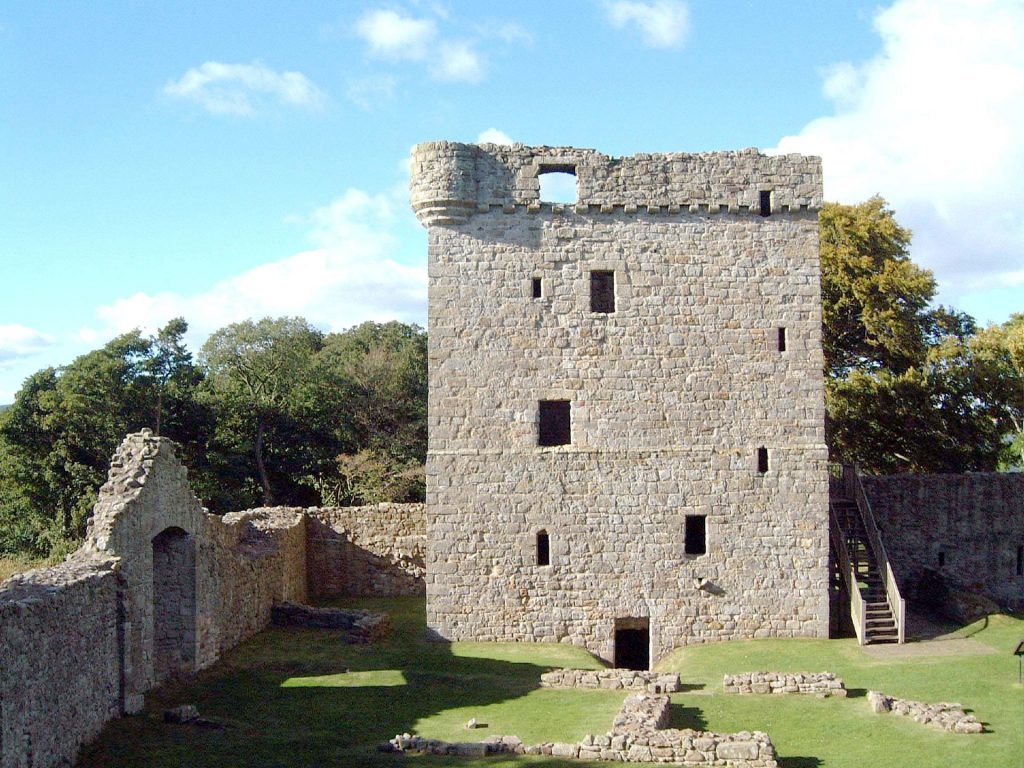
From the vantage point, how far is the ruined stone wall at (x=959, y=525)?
992 inches

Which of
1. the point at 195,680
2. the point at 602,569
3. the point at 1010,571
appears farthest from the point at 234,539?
the point at 1010,571

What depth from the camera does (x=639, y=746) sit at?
12891 mm

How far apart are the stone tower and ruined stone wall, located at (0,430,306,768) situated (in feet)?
12.8

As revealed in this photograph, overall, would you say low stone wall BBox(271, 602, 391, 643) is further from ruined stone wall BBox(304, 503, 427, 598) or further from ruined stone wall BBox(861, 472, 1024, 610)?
Answer: ruined stone wall BBox(861, 472, 1024, 610)

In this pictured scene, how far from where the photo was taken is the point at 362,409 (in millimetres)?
45906

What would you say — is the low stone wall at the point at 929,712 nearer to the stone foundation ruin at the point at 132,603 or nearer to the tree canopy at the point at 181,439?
the stone foundation ruin at the point at 132,603

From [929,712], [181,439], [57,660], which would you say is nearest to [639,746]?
[929,712]

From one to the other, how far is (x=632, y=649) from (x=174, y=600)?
835cm

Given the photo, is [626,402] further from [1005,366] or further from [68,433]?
[68,433]

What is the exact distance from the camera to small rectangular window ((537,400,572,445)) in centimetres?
2089

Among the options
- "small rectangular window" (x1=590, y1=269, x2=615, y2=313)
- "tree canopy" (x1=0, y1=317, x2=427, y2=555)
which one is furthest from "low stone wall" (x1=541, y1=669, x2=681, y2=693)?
"tree canopy" (x1=0, y1=317, x2=427, y2=555)

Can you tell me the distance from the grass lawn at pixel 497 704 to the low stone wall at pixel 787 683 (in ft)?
0.89

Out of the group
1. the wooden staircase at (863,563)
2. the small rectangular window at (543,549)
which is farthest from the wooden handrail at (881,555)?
the small rectangular window at (543,549)

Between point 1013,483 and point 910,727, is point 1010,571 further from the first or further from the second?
point 910,727
